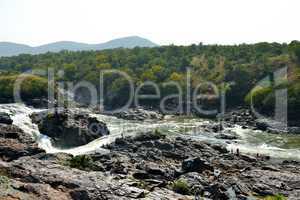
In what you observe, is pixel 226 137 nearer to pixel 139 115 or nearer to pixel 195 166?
pixel 195 166

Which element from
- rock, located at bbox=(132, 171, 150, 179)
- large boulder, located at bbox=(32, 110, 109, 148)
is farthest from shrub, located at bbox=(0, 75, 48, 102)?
rock, located at bbox=(132, 171, 150, 179)

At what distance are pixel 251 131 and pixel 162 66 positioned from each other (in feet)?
268

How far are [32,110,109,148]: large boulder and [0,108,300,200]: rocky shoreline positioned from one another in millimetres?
8939

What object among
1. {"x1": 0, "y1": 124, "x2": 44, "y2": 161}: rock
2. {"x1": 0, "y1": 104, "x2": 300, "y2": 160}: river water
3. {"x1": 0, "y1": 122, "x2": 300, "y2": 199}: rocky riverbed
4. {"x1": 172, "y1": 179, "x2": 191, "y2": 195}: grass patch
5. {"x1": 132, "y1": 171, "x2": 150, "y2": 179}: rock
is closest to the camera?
{"x1": 0, "y1": 122, "x2": 300, "y2": 199}: rocky riverbed

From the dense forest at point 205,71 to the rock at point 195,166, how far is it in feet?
200

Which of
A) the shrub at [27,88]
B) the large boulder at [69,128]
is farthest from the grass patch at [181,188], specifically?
the shrub at [27,88]

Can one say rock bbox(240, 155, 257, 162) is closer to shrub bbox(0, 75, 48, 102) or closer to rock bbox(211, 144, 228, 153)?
rock bbox(211, 144, 228, 153)

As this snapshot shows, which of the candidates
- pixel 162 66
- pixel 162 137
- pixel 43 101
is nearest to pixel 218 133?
pixel 162 137

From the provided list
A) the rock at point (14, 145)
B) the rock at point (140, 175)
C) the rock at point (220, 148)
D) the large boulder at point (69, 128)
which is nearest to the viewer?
the rock at point (140, 175)

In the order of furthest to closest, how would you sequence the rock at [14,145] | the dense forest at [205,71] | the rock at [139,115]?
the dense forest at [205,71] → the rock at [139,115] → the rock at [14,145]

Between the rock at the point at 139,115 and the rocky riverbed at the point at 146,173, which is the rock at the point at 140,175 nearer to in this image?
the rocky riverbed at the point at 146,173

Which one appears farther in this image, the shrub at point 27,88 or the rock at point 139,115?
the shrub at point 27,88

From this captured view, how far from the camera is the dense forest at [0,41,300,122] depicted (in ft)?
456

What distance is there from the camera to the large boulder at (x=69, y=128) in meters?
85.2
